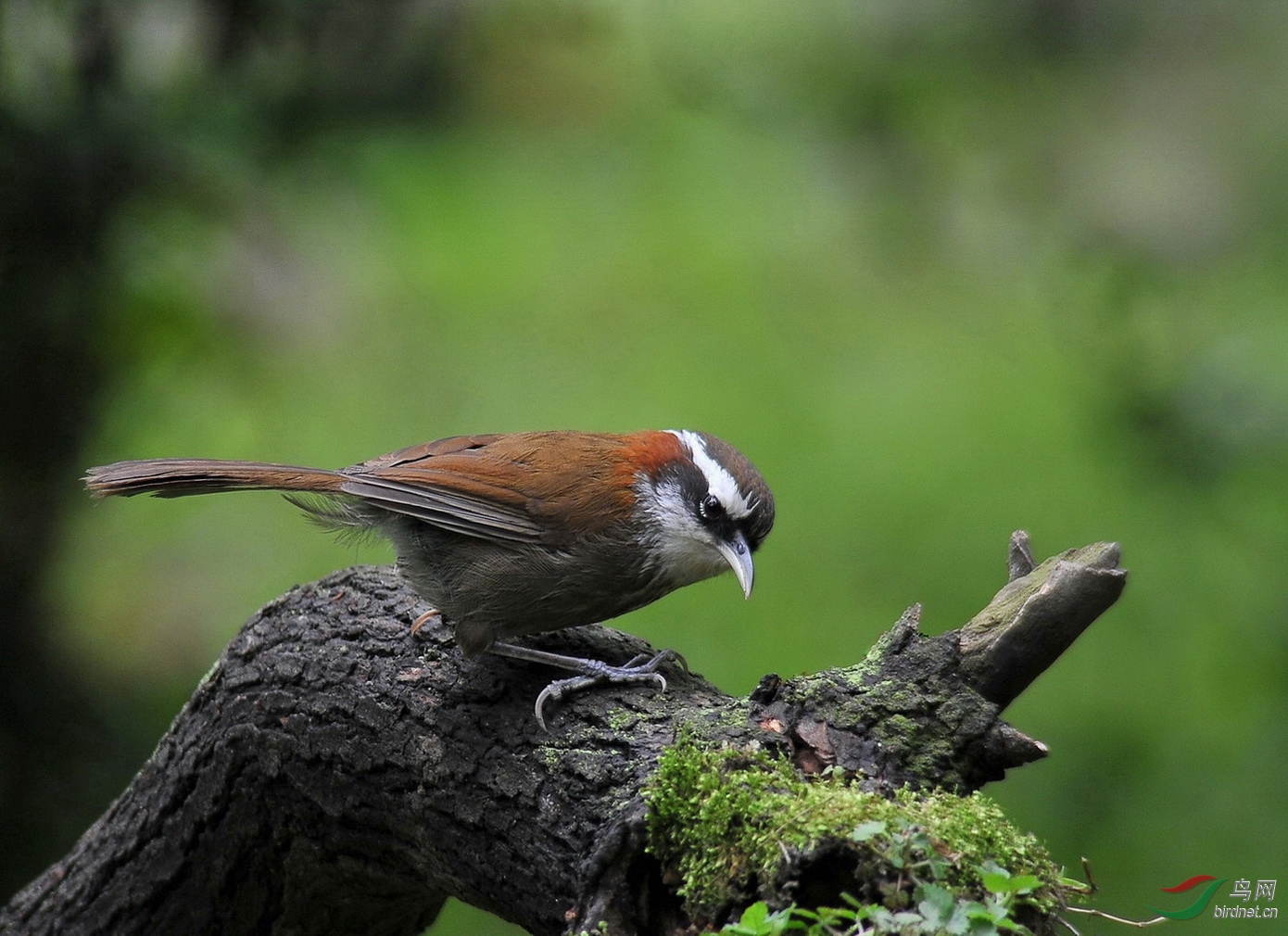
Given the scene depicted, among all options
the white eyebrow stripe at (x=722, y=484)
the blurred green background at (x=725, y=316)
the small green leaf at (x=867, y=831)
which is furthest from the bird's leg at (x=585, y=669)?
the small green leaf at (x=867, y=831)

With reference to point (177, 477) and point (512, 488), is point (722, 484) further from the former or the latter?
point (177, 477)

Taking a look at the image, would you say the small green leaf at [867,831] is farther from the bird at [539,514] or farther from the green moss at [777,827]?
the bird at [539,514]

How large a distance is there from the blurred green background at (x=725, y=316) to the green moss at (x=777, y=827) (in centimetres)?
194

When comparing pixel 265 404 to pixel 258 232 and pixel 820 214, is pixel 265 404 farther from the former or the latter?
pixel 820 214

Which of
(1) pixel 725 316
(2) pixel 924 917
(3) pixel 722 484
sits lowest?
(2) pixel 924 917

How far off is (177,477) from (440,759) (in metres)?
1.18

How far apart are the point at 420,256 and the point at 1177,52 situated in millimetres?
6020

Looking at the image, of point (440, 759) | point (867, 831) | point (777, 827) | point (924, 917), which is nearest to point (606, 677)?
point (440, 759)

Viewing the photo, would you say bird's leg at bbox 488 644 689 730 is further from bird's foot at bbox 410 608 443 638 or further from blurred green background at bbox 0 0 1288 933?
blurred green background at bbox 0 0 1288 933

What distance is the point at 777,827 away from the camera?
249 centimetres

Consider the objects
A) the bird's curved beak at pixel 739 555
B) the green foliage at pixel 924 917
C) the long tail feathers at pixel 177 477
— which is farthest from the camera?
the bird's curved beak at pixel 739 555

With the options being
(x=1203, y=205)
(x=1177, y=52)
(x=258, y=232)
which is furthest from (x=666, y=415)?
(x=1177, y=52)

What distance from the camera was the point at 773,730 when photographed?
9.36 feet

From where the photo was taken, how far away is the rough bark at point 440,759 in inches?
110
